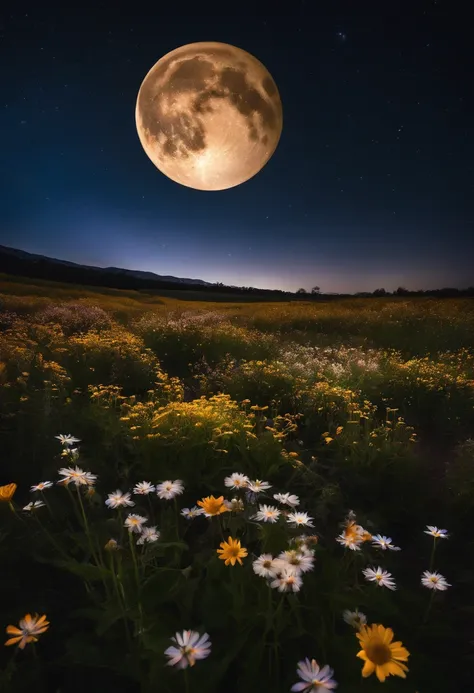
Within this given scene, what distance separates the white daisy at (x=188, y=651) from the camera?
134 centimetres

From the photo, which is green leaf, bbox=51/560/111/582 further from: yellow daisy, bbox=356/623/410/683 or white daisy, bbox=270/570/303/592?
yellow daisy, bbox=356/623/410/683

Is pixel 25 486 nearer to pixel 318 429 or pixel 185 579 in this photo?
pixel 185 579

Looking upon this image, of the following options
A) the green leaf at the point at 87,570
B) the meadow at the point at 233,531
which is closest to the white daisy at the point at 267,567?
the meadow at the point at 233,531

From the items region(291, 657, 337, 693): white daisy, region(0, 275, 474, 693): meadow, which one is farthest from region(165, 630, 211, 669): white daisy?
region(291, 657, 337, 693): white daisy

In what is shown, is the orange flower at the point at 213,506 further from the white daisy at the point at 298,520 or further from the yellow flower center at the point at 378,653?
the yellow flower center at the point at 378,653

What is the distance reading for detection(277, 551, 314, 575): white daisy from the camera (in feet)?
5.53

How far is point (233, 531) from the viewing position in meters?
2.21

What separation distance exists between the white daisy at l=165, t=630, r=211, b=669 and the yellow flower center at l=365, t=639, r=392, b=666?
52 cm

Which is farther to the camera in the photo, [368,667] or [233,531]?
[233,531]

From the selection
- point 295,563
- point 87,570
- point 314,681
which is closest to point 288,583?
point 295,563

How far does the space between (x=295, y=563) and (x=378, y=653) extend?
0.57 meters

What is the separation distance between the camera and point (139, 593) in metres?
1.77

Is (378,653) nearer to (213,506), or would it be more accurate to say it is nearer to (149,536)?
(213,506)

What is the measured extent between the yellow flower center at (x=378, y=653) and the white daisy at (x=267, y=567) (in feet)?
1.83
